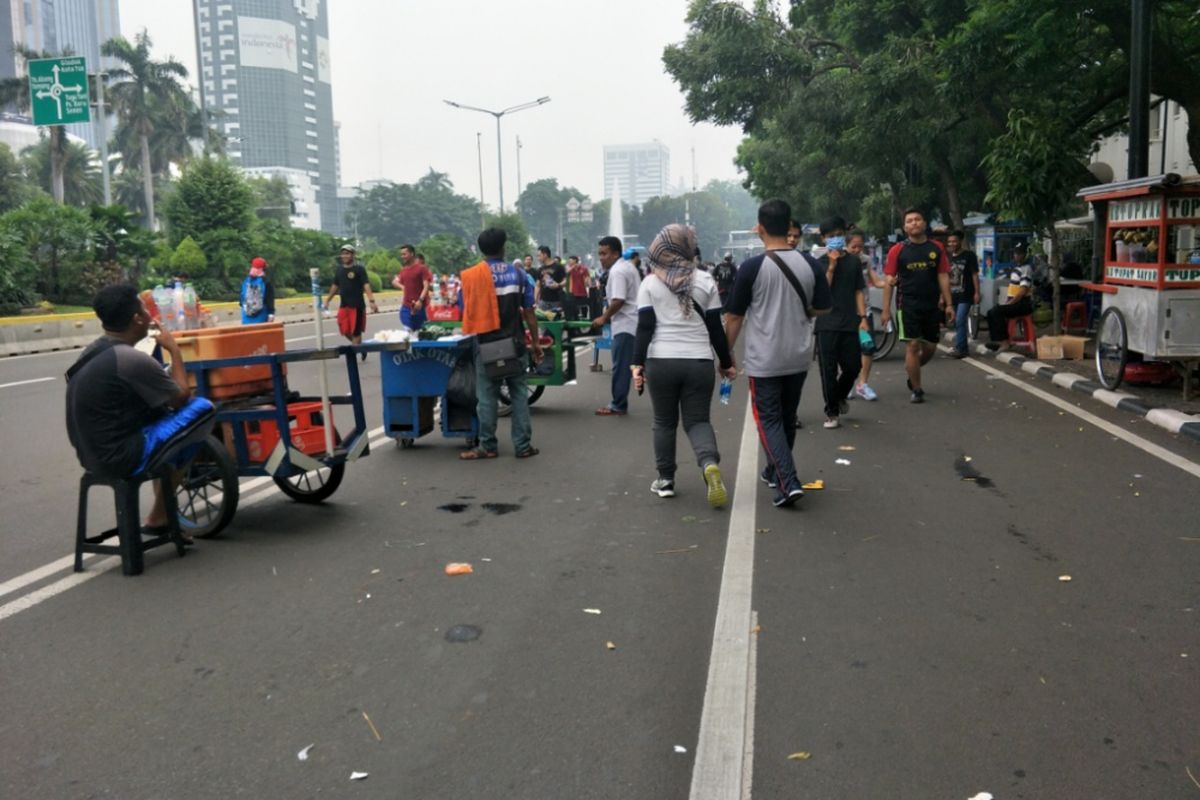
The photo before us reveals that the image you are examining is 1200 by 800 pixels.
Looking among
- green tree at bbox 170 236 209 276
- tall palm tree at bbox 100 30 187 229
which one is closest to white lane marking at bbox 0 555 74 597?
green tree at bbox 170 236 209 276

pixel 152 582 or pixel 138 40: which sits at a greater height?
pixel 138 40

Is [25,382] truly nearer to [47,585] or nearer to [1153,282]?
[47,585]

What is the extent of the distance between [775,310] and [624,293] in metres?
4.36

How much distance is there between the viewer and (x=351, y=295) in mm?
16266

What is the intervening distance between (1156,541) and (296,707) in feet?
15.0

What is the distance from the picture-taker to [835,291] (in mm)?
10039

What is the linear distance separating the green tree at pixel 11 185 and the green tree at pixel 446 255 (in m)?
27.0

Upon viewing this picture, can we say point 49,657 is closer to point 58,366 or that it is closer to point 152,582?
point 152,582

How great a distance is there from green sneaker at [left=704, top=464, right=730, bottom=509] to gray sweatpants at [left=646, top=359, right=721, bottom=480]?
0.27 feet

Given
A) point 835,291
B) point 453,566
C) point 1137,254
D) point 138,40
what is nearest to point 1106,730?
point 453,566

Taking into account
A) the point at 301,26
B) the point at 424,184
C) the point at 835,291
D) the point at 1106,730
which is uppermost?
the point at 301,26

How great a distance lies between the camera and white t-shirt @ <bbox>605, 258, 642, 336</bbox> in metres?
11.2

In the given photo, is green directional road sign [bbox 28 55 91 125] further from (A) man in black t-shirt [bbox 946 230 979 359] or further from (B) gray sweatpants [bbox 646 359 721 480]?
(B) gray sweatpants [bbox 646 359 721 480]

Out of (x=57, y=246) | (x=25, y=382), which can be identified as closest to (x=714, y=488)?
(x=25, y=382)
